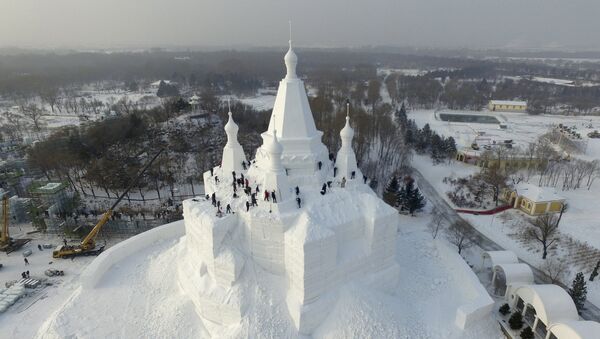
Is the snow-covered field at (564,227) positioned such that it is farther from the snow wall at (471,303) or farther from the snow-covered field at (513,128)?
Result: the snow-covered field at (513,128)

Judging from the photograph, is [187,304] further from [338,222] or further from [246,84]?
[246,84]

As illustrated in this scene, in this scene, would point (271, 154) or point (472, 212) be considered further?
point (472, 212)

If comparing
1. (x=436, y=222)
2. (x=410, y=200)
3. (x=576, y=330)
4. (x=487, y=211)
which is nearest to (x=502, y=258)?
(x=576, y=330)

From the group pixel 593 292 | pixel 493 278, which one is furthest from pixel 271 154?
pixel 593 292

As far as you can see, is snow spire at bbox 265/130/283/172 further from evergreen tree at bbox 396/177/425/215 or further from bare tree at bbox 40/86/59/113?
bare tree at bbox 40/86/59/113

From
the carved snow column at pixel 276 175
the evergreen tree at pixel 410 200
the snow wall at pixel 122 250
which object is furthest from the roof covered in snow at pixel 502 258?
the snow wall at pixel 122 250

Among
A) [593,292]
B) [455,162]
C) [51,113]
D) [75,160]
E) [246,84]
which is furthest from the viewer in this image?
[246,84]

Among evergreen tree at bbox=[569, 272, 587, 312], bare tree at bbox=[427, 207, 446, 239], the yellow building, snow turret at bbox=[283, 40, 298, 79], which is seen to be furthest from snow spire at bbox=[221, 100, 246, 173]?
the yellow building
